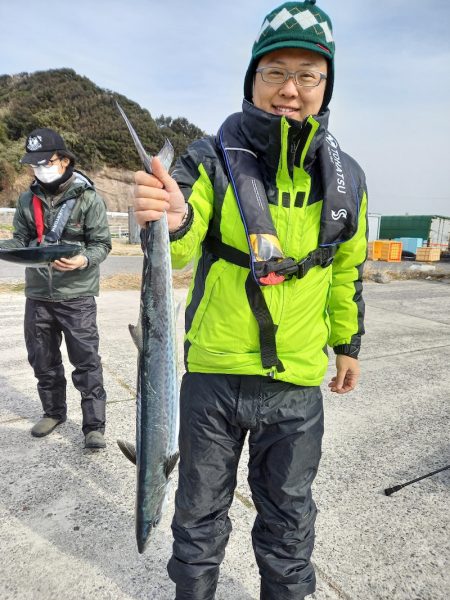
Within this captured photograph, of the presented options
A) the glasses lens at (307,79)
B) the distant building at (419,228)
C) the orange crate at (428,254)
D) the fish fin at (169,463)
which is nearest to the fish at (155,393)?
the fish fin at (169,463)

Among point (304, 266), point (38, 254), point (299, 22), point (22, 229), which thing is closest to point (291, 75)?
point (299, 22)

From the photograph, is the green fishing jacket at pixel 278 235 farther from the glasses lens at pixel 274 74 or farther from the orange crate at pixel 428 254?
the orange crate at pixel 428 254

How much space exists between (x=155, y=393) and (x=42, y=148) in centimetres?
230

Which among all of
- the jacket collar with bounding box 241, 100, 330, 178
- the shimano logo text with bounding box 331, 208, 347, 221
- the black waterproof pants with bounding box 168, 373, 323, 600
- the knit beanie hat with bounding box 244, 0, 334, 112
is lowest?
the black waterproof pants with bounding box 168, 373, 323, 600

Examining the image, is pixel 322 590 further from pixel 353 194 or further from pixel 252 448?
pixel 353 194

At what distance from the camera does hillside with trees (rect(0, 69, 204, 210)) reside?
112 feet

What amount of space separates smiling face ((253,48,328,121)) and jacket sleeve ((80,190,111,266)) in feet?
5.86

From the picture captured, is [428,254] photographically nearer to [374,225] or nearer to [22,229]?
[374,225]

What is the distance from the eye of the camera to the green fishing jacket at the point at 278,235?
1.60 m

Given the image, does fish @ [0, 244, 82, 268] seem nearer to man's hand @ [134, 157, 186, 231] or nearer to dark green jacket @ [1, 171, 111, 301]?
dark green jacket @ [1, 171, 111, 301]

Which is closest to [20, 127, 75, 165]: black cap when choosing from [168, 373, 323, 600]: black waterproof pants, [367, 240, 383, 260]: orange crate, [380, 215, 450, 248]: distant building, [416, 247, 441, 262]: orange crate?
[168, 373, 323, 600]: black waterproof pants

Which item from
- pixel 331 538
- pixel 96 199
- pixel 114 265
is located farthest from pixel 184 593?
pixel 114 265

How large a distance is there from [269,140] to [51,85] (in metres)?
54.5

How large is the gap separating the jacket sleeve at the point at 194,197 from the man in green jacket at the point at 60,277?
1593 millimetres
